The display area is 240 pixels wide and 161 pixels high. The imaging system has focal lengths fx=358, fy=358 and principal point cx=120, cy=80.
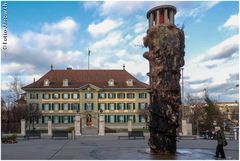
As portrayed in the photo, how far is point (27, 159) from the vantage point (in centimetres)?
1470

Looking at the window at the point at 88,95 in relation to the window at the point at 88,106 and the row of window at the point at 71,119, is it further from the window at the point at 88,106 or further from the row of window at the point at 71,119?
the row of window at the point at 71,119

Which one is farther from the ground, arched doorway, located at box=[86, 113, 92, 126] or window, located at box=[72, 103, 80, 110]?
window, located at box=[72, 103, 80, 110]

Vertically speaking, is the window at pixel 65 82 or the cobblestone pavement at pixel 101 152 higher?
the window at pixel 65 82

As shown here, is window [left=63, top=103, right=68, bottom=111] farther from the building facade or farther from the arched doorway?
the arched doorway

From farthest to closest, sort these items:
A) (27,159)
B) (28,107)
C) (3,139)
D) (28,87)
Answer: (28,87) < (28,107) < (3,139) < (27,159)

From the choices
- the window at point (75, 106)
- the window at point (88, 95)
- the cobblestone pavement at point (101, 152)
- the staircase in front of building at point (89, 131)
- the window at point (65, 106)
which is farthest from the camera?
the window at point (88, 95)

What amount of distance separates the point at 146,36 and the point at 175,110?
3996 millimetres

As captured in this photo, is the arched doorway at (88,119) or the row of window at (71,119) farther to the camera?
the arched doorway at (88,119)

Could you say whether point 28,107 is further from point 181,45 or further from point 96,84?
point 181,45

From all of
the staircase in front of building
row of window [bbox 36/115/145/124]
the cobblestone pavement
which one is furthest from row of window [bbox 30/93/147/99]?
the cobblestone pavement

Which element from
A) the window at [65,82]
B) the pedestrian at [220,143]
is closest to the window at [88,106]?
the window at [65,82]

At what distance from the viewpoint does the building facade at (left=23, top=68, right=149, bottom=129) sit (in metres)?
70.9

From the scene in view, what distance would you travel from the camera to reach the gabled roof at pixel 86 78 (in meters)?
71.2

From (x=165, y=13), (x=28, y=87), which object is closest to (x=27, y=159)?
(x=165, y=13)
